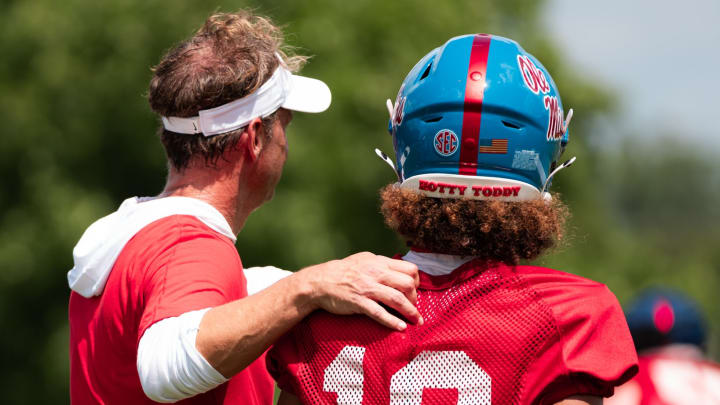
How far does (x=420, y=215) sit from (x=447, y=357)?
0.43 m

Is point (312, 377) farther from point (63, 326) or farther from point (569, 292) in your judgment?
point (63, 326)

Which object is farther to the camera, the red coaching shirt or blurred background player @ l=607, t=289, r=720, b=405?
blurred background player @ l=607, t=289, r=720, b=405

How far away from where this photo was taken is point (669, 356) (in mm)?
4969

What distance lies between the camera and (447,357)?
2.60m

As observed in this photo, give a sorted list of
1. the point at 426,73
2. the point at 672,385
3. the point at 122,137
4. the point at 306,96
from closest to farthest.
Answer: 1. the point at 426,73
2. the point at 306,96
3. the point at 672,385
4. the point at 122,137

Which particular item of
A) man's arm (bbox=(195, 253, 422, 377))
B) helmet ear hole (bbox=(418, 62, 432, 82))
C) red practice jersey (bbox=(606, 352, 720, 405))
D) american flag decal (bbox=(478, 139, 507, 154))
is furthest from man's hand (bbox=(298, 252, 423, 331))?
red practice jersey (bbox=(606, 352, 720, 405))

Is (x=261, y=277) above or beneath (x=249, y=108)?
beneath

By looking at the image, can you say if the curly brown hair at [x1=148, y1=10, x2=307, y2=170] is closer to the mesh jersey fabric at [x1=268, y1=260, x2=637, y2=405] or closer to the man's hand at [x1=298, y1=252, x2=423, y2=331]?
the man's hand at [x1=298, y1=252, x2=423, y2=331]

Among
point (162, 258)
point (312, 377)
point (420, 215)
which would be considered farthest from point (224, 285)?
point (420, 215)

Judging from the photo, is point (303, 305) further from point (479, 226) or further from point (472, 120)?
point (472, 120)

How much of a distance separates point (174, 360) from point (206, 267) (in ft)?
1.09

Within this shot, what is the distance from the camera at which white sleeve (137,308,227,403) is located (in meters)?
2.66

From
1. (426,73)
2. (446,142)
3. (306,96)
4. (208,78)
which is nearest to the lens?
(446,142)

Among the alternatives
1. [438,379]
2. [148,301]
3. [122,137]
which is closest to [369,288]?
[438,379]
